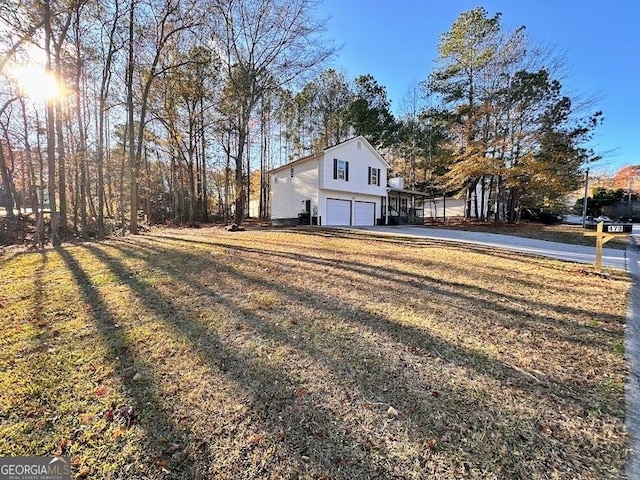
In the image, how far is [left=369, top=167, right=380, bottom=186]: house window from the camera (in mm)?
21578

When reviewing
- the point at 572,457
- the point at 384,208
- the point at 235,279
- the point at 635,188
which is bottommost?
the point at 572,457

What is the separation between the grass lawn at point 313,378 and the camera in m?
1.91

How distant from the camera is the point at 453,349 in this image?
3.24 meters

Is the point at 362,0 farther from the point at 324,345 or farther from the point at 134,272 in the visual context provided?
the point at 324,345

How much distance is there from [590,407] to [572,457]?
0.70 meters

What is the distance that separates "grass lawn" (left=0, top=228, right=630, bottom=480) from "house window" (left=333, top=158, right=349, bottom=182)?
47.5 ft

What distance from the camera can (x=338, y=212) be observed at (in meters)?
20.0

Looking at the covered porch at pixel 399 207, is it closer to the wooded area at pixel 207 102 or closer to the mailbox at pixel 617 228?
the wooded area at pixel 207 102

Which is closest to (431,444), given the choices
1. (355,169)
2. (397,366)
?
(397,366)

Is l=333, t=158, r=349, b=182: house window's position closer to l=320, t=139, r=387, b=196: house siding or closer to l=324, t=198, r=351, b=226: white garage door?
l=320, t=139, r=387, b=196: house siding

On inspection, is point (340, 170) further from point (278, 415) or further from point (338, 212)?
point (278, 415)

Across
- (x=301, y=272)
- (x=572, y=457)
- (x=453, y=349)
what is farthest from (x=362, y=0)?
(x=572, y=457)

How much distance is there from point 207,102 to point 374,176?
12.6 m

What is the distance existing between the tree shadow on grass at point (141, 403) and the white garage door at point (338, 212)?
16039mm
